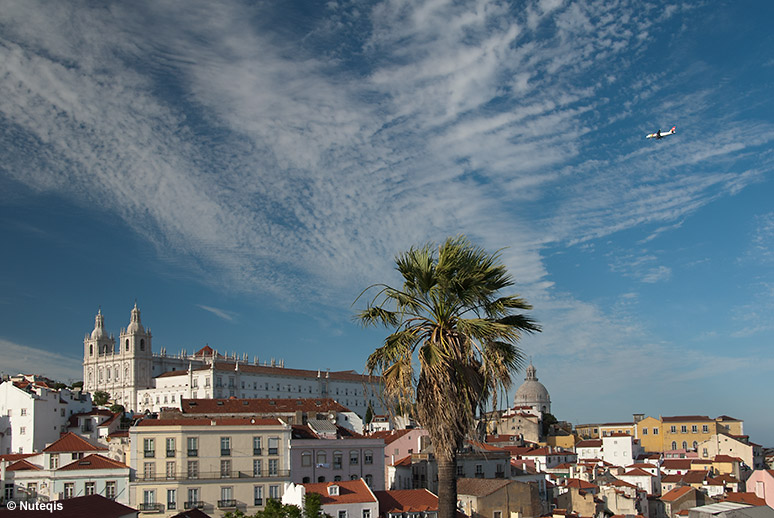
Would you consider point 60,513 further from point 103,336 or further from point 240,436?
point 103,336

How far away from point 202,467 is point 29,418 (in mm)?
46778

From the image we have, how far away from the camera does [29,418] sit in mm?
84875

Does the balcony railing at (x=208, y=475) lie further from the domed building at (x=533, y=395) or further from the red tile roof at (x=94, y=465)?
the domed building at (x=533, y=395)

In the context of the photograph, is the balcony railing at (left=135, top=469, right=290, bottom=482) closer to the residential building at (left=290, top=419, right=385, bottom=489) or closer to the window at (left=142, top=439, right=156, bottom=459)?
the window at (left=142, top=439, right=156, bottom=459)

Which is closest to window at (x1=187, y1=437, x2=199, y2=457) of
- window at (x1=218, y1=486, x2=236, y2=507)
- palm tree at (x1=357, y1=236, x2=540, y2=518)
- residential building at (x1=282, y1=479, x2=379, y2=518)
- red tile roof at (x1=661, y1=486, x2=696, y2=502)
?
window at (x1=218, y1=486, x2=236, y2=507)

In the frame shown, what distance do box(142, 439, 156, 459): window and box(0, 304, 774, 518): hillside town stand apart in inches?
3.3

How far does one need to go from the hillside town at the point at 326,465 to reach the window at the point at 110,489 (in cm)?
6

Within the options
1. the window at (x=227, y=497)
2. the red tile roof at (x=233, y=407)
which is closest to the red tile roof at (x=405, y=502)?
the window at (x=227, y=497)

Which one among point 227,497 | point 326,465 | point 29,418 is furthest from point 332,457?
point 29,418

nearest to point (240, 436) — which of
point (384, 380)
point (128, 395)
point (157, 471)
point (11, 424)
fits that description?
point (157, 471)

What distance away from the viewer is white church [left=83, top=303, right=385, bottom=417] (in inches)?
5851

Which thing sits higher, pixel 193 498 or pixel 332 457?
pixel 332 457

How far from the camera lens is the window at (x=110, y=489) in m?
47.8

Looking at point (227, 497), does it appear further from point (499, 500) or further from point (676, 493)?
point (676, 493)
